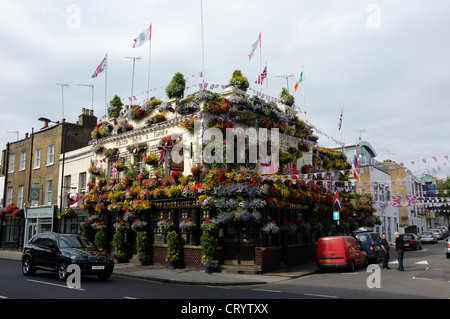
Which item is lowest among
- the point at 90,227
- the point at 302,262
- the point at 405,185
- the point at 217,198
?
the point at 302,262

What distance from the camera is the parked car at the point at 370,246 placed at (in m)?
20.9

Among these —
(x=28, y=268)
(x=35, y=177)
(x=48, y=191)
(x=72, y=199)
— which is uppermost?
(x=35, y=177)

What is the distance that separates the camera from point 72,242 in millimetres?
14727

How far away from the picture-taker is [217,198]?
58.2 ft

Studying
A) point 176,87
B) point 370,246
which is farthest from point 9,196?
point 370,246

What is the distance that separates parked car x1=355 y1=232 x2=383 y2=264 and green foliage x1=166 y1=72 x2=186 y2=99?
12.7 m

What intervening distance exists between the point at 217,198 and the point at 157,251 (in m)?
5.27

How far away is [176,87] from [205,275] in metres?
10.4

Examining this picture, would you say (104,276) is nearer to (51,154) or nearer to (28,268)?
(28,268)

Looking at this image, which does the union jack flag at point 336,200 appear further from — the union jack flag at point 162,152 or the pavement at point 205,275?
the union jack flag at point 162,152

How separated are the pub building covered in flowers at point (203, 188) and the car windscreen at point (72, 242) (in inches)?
192

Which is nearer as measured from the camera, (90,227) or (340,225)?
(90,227)
